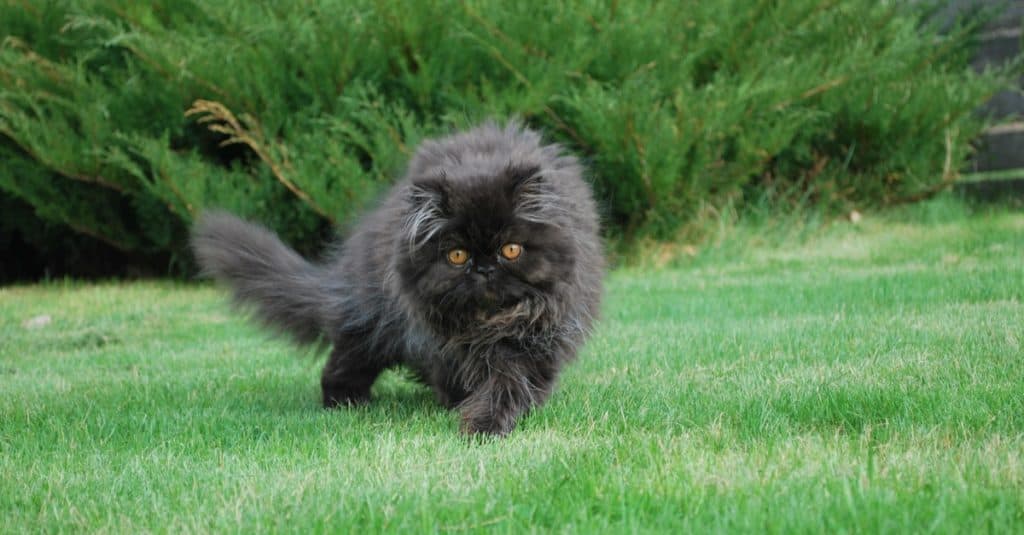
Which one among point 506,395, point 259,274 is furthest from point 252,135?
point 506,395

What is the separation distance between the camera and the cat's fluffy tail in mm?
4141

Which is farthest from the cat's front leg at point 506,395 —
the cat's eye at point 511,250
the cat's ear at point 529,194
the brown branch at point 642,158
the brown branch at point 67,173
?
the brown branch at point 67,173

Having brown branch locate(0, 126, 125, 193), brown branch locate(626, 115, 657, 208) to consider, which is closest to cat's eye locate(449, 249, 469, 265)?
brown branch locate(626, 115, 657, 208)

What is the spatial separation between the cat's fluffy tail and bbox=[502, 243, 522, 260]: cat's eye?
1.14 metres

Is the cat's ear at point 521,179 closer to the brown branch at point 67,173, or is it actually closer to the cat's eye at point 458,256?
the cat's eye at point 458,256

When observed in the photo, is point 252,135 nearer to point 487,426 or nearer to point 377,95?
point 377,95

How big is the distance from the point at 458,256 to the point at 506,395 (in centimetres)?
48

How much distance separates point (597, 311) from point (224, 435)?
1391 millimetres

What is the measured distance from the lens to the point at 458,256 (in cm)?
324

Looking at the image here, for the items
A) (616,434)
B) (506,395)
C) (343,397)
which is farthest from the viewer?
(343,397)

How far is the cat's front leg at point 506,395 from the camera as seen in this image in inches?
126

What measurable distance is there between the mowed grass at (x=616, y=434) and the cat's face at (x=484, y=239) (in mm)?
456

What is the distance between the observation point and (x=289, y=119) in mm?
7375

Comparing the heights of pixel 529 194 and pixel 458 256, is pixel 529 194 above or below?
above
